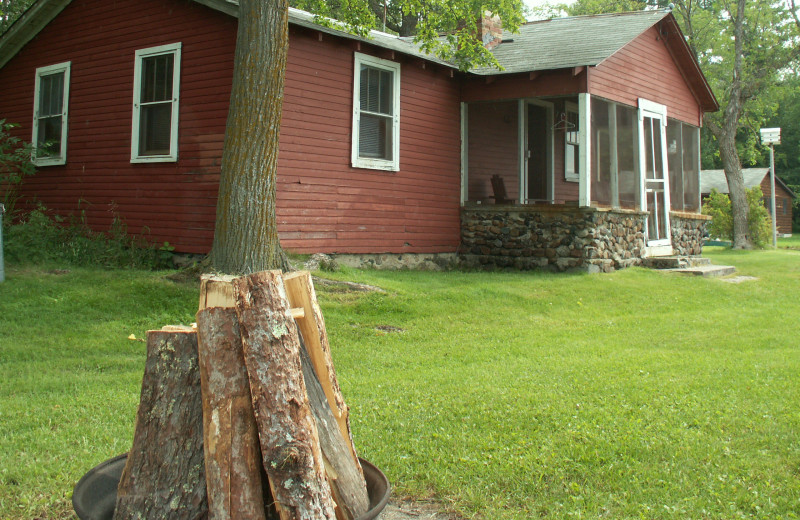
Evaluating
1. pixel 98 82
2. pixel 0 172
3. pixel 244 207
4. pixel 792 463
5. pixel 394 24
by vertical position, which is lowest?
pixel 792 463

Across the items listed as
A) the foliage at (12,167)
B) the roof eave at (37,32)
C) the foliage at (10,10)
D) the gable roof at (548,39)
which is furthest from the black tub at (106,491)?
the foliage at (10,10)

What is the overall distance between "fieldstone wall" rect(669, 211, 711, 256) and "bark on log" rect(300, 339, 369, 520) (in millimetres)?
13392

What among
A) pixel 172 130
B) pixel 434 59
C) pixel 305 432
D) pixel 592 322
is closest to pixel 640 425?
pixel 305 432

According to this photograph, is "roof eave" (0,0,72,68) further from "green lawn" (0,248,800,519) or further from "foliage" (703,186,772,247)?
"foliage" (703,186,772,247)

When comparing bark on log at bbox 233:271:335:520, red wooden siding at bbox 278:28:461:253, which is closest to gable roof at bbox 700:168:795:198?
red wooden siding at bbox 278:28:461:253

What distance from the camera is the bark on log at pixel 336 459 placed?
2.79m

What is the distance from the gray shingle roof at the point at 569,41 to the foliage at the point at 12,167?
25.9 ft

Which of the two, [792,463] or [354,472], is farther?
[792,463]

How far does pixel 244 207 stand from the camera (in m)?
7.80

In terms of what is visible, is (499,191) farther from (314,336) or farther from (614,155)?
(314,336)

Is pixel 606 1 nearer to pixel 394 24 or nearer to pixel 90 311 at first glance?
pixel 394 24

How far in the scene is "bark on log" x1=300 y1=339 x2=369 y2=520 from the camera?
2787mm

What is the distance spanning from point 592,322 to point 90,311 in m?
5.58

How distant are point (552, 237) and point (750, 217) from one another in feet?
47.4
